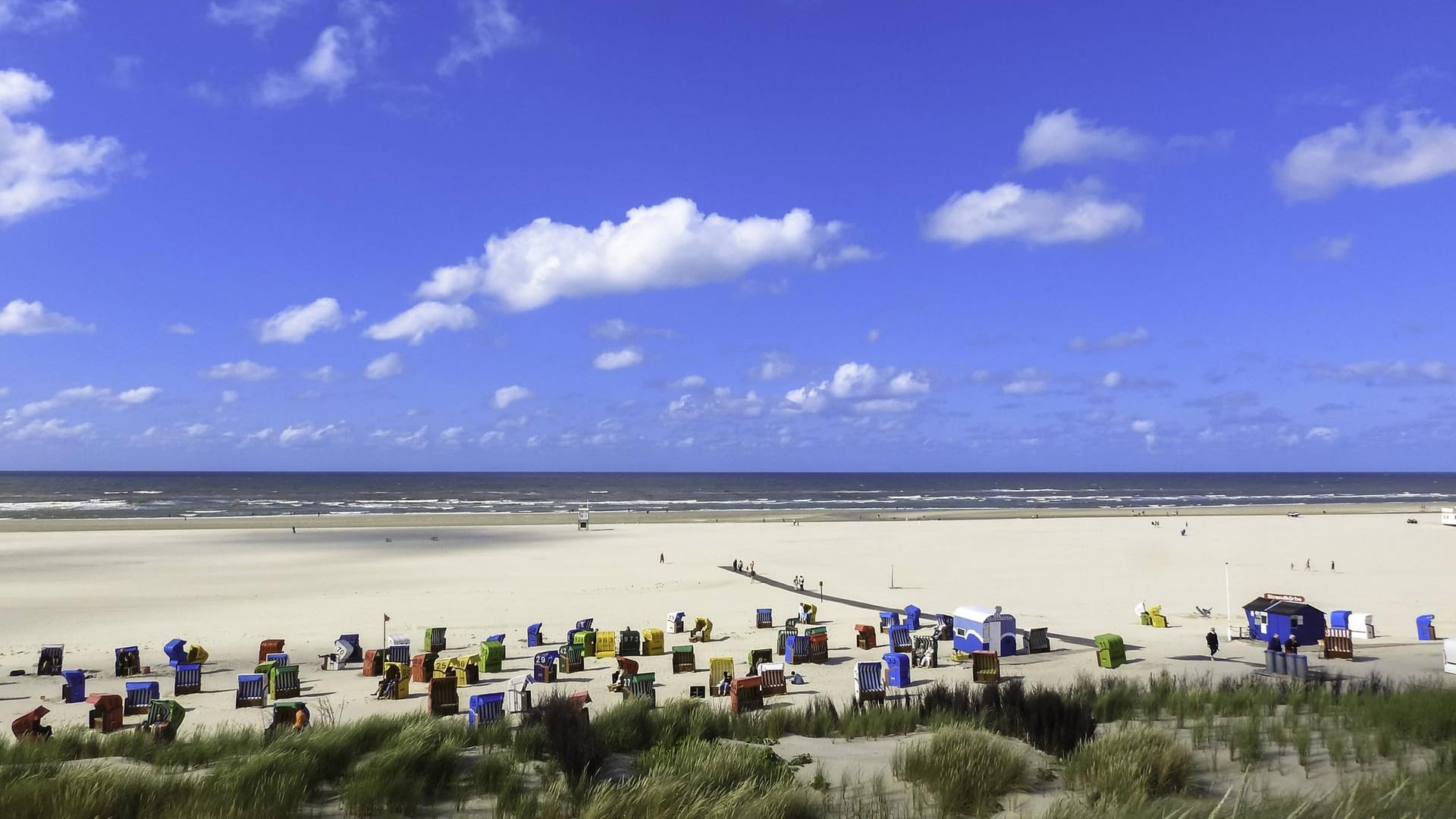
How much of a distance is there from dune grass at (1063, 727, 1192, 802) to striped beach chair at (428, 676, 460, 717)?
9741mm

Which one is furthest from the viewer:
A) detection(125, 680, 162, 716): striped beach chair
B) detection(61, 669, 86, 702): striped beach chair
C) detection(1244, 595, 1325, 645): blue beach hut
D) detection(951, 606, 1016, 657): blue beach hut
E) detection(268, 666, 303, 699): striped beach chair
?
detection(1244, 595, 1325, 645): blue beach hut

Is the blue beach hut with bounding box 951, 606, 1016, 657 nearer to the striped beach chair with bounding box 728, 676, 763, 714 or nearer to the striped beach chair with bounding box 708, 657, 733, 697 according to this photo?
the striped beach chair with bounding box 708, 657, 733, 697

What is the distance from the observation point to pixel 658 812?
221 inches

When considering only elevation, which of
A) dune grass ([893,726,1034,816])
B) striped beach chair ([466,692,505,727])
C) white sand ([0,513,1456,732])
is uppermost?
dune grass ([893,726,1034,816])

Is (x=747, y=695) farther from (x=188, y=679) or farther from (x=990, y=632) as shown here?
(x=188, y=679)

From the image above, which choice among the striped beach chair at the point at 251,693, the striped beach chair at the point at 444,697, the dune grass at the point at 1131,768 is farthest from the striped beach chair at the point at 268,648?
the dune grass at the point at 1131,768

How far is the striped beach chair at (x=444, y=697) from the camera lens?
44.4 ft

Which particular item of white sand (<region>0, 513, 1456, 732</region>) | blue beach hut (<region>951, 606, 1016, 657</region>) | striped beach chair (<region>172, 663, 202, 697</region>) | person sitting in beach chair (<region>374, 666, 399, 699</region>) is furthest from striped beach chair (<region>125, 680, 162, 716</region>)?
blue beach hut (<region>951, 606, 1016, 657</region>)

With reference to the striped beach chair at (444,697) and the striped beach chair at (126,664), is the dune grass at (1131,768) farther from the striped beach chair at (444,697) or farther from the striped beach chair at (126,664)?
the striped beach chair at (126,664)

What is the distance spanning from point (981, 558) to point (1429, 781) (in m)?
33.9

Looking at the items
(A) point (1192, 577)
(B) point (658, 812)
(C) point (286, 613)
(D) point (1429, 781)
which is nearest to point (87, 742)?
(B) point (658, 812)

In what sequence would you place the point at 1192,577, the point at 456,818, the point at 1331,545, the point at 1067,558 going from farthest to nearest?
1. the point at 1331,545
2. the point at 1067,558
3. the point at 1192,577
4. the point at 456,818

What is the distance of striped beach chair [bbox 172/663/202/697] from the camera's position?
15.6 m

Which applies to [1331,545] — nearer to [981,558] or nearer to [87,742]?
[981,558]
